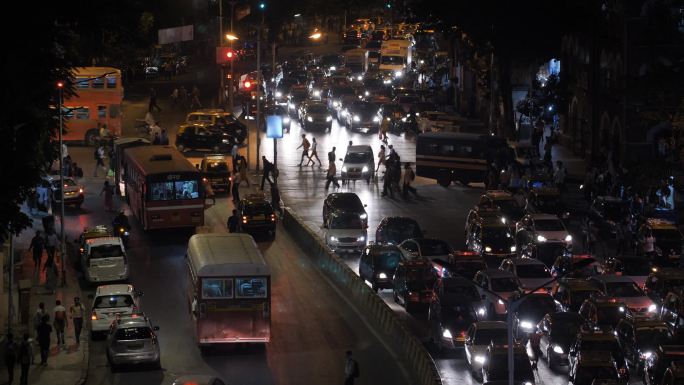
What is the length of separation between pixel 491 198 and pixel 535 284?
12192 mm

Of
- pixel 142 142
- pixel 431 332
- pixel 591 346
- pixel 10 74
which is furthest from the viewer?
pixel 142 142

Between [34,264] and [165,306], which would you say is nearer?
[165,306]

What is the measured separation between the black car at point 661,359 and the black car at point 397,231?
1710 centimetres

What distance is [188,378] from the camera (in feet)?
87.6

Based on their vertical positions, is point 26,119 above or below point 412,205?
above

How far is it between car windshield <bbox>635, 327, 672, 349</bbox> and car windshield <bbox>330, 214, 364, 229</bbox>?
16909mm

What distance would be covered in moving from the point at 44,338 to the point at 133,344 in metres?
2.61

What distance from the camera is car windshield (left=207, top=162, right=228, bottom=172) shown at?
5975cm

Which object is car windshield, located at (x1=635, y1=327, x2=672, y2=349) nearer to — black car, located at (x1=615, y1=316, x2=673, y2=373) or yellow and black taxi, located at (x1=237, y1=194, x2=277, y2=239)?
black car, located at (x1=615, y1=316, x2=673, y2=373)

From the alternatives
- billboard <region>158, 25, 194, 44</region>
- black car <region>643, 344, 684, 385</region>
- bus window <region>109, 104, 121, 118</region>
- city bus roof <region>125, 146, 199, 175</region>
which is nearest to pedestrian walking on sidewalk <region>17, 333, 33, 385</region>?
black car <region>643, 344, 684, 385</region>

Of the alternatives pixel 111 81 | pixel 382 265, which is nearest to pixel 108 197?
pixel 382 265

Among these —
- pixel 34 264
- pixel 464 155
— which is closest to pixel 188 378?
pixel 34 264

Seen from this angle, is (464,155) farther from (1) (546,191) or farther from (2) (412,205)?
(1) (546,191)

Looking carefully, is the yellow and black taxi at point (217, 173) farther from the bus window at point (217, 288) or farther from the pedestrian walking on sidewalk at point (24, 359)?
the pedestrian walking on sidewalk at point (24, 359)
